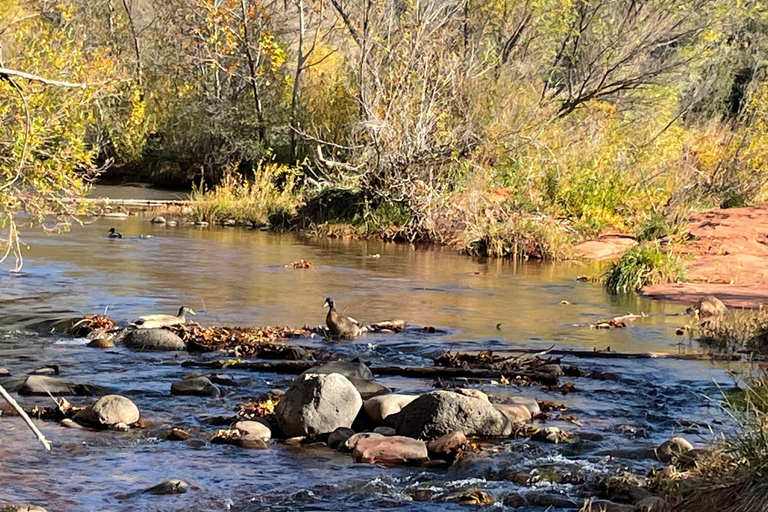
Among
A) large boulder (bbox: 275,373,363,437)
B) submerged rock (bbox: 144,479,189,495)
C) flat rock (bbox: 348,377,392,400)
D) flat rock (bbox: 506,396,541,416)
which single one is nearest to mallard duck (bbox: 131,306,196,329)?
flat rock (bbox: 348,377,392,400)

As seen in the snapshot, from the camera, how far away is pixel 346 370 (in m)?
10.0

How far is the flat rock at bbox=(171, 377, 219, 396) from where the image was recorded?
9.78m

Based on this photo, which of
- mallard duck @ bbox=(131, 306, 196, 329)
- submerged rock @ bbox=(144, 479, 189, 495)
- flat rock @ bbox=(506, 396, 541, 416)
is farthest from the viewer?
mallard duck @ bbox=(131, 306, 196, 329)

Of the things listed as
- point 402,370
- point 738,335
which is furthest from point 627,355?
point 402,370

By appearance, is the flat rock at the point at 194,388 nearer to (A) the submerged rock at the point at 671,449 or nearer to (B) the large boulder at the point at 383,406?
(B) the large boulder at the point at 383,406

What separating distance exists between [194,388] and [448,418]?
2.45 metres

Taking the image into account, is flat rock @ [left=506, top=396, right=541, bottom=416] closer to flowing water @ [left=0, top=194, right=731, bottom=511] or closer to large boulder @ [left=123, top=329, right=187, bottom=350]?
flowing water @ [left=0, top=194, right=731, bottom=511]

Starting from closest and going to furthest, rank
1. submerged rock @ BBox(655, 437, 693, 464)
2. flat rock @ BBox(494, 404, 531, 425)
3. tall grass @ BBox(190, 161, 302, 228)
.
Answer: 1. submerged rock @ BBox(655, 437, 693, 464)
2. flat rock @ BBox(494, 404, 531, 425)
3. tall grass @ BBox(190, 161, 302, 228)

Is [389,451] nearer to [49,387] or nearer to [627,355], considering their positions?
[49,387]

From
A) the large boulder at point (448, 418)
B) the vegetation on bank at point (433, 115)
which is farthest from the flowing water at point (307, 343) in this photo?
→ the vegetation on bank at point (433, 115)

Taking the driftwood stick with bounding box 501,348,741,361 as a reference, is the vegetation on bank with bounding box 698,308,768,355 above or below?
A: above

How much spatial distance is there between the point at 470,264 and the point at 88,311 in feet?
30.5

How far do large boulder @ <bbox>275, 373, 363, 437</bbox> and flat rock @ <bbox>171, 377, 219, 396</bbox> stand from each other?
1.22 meters

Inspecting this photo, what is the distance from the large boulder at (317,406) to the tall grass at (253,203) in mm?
19343
